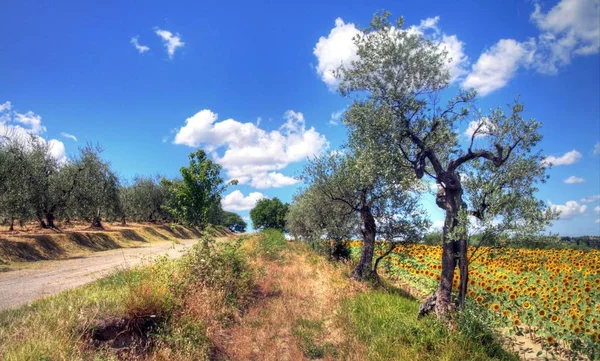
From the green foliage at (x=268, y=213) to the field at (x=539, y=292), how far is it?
82.5 meters

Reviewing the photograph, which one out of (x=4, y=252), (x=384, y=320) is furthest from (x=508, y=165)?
(x=4, y=252)

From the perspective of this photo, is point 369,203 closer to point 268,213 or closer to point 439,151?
point 439,151

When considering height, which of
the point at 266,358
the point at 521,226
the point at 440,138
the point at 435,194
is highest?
the point at 440,138

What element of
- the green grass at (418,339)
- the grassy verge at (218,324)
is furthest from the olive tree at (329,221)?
the green grass at (418,339)

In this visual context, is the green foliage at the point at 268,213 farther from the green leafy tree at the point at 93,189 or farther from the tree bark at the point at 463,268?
the tree bark at the point at 463,268

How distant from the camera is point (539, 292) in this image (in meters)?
9.47

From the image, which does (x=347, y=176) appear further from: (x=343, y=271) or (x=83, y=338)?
(x=83, y=338)

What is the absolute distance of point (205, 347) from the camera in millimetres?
7121

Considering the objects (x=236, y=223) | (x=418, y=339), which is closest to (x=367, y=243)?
(x=418, y=339)

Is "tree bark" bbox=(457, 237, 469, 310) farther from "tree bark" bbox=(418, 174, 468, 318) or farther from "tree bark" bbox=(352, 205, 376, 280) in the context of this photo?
"tree bark" bbox=(352, 205, 376, 280)

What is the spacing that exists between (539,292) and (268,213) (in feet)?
296

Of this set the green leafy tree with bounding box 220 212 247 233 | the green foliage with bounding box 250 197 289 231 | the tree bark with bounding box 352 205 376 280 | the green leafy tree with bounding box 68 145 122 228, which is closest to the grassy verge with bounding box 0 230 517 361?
the tree bark with bounding box 352 205 376 280

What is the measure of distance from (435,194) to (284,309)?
17.8 ft

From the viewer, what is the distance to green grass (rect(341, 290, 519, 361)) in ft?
20.2
